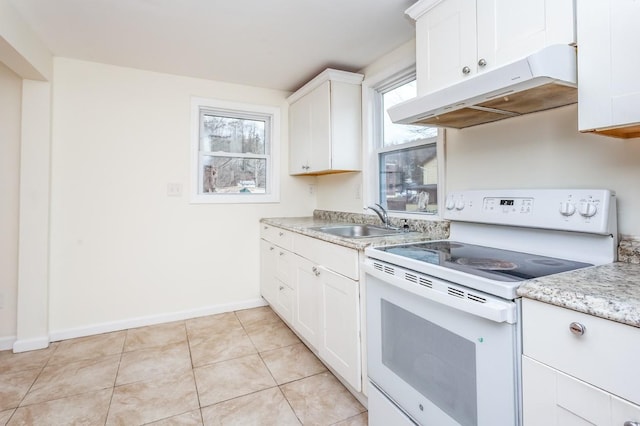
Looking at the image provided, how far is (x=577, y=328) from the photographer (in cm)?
75

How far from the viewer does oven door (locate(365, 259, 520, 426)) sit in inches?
35.5

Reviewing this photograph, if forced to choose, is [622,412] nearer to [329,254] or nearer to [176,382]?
[329,254]

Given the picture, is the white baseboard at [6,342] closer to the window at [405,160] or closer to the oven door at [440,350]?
the oven door at [440,350]

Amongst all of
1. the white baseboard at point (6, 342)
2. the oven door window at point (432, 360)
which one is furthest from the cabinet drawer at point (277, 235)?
the white baseboard at point (6, 342)

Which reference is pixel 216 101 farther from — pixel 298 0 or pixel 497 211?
pixel 497 211

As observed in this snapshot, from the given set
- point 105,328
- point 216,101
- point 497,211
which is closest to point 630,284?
point 497,211

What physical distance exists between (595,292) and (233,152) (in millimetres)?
2883

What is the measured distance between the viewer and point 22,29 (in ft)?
6.37

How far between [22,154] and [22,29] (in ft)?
2.74

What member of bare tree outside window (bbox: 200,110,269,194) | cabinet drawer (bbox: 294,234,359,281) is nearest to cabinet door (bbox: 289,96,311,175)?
bare tree outside window (bbox: 200,110,269,194)

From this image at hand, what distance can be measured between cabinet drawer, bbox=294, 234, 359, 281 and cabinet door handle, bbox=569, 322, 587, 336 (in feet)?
3.07

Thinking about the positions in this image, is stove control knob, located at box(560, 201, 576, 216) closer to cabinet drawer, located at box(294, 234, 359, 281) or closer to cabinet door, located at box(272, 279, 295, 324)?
cabinet drawer, located at box(294, 234, 359, 281)

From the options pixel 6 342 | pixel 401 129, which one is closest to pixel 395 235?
pixel 401 129

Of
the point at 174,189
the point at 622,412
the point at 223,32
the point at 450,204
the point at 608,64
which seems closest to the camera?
the point at 622,412
